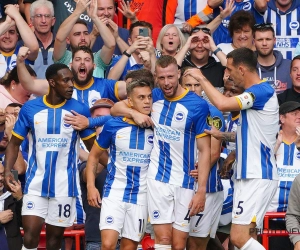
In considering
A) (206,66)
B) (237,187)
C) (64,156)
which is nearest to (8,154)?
(64,156)

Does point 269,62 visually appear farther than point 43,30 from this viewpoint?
No

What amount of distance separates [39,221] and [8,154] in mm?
799

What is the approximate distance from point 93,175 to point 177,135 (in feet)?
3.25

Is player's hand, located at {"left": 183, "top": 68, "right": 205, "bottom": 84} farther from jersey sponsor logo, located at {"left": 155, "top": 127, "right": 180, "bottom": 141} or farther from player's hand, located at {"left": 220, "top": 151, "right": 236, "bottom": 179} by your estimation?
player's hand, located at {"left": 220, "top": 151, "right": 236, "bottom": 179}

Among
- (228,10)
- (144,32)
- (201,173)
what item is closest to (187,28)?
(228,10)

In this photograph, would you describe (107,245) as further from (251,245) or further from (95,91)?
(95,91)

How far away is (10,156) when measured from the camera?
36.0ft

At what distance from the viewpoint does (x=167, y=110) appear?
416 inches

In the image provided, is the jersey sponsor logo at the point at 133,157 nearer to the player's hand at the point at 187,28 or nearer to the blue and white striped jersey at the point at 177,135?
the blue and white striped jersey at the point at 177,135

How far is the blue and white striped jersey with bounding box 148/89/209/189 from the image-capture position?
1051 centimetres

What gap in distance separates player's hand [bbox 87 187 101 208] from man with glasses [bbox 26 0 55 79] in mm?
3253

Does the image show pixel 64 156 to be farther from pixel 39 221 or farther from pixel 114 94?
pixel 114 94

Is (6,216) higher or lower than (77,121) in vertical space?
lower

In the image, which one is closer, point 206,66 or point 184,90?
point 184,90
